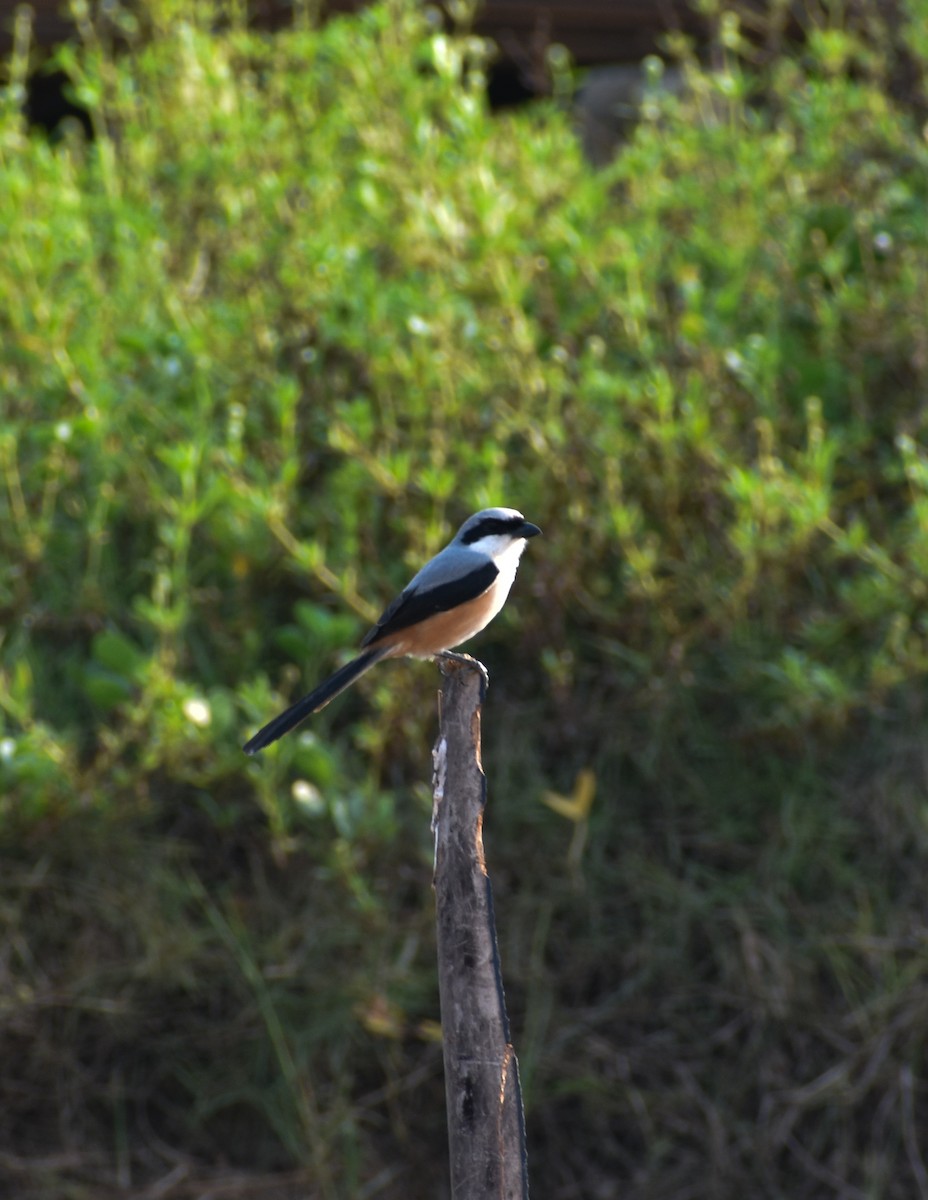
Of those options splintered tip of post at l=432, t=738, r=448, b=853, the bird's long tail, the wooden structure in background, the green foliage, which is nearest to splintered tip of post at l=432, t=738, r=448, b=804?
splintered tip of post at l=432, t=738, r=448, b=853

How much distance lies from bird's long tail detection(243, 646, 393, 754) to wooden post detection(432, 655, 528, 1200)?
2.80 feet

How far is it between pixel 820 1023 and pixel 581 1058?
2.09ft

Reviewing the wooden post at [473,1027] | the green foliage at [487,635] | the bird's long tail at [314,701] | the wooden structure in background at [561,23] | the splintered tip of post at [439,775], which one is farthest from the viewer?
the wooden structure in background at [561,23]

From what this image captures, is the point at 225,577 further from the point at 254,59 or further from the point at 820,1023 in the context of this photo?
the point at 254,59

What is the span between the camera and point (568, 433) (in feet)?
16.0

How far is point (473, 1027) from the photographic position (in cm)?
225

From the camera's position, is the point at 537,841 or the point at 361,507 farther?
the point at 361,507

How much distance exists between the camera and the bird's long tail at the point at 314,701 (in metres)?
3.27

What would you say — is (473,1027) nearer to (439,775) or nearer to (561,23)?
(439,775)

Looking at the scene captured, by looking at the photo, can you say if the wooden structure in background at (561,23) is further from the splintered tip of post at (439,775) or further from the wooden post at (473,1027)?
the wooden post at (473,1027)

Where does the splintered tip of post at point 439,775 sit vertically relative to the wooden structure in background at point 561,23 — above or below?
above

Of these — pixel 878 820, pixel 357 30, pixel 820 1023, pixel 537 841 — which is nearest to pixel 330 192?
pixel 357 30

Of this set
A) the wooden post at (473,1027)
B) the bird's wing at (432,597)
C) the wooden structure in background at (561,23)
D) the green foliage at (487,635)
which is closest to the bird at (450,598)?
the bird's wing at (432,597)

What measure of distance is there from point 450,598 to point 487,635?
1313 millimetres
